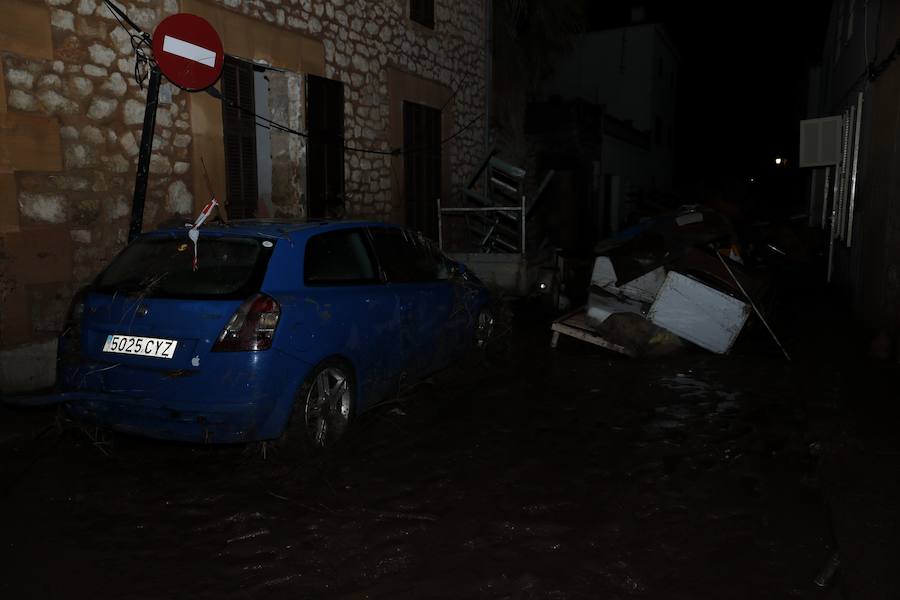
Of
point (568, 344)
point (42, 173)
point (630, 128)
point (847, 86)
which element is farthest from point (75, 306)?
point (630, 128)

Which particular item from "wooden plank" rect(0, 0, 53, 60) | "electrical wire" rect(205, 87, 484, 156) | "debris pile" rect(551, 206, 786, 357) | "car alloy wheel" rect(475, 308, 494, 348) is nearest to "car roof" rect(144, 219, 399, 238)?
"wooden plank" rect(0, 0, 53, 60)

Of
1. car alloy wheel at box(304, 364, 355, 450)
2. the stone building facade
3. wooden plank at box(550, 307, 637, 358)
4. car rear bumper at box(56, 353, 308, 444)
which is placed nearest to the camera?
car rear bumper at box(56, 353, 308, 444)

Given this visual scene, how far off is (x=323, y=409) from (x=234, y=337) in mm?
857

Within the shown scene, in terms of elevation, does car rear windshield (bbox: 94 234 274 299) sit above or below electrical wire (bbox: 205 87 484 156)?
below

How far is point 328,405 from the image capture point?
176 inches

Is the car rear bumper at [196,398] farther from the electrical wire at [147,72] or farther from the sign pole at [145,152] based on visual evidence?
the electrical wire at [147,72]

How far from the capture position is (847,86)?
1187 centimetres

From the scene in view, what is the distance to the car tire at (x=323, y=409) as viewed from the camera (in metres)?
4.16

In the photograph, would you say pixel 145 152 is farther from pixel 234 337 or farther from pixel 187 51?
pixel 234 337

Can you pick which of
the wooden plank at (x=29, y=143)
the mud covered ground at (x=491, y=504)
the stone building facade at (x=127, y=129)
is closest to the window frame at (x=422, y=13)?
the stone building facade at (x=127, y=129)

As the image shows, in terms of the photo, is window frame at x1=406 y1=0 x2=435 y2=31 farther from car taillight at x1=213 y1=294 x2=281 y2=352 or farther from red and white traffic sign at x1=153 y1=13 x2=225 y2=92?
car taillight at x1=213 y1=294 x2=281 y2=352

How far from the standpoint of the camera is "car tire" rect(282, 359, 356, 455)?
4160 mm

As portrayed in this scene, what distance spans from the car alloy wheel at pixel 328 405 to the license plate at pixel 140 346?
2.69 feet

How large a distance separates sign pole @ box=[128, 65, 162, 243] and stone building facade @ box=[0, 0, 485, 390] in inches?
13.6
